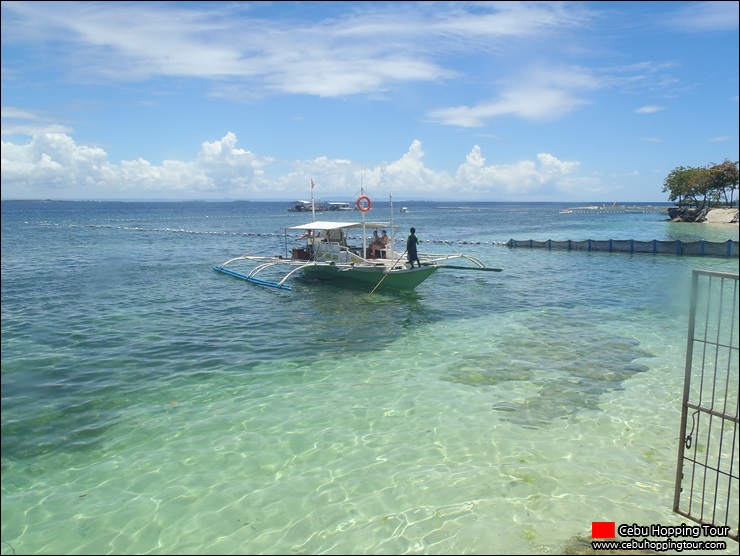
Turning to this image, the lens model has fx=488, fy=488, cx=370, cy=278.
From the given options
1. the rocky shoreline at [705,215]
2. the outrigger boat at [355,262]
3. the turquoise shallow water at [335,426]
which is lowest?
the turquoise shallow water at [335,426]

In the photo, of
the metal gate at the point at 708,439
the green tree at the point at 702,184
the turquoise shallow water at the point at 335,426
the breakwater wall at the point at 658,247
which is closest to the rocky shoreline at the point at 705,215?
the green tree at the point at 702,184

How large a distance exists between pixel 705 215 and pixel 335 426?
241ft

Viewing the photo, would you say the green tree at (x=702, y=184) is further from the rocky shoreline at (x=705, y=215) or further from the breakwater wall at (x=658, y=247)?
the breakwater wall at (x=658, y=247)

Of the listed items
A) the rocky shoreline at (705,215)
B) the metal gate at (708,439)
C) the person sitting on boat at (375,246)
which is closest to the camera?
the metal gate at (708,439)

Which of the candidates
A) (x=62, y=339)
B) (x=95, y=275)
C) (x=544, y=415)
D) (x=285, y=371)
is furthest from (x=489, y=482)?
(x=95, y=275)

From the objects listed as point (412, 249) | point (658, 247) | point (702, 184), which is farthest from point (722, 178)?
point (412, 249)

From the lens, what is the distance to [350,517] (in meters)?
6.32

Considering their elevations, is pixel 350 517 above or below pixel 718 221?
below

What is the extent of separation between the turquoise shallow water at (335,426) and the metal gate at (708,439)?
291mm

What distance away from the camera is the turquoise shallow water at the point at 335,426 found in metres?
6.12

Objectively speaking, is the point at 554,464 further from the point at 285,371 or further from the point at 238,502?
the point at 285,371

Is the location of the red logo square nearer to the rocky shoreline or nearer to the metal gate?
the metal gate

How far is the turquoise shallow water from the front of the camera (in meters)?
6.12

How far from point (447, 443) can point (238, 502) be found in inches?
137
